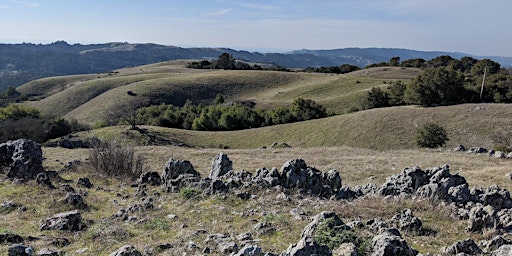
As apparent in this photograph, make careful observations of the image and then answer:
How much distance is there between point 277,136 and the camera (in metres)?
50.4

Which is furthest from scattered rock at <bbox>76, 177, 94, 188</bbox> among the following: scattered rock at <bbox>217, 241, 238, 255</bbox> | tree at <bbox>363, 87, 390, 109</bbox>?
tree at <bbox>363, 87, 390, 109</bbox>

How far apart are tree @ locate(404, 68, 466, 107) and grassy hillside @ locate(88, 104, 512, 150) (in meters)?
3.54

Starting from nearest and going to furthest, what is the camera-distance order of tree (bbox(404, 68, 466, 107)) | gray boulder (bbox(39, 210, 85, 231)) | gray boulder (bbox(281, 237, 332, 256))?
gray boulder (bbox(281, 237, 332, 256)) < gray boulder (bbox(39, 210, 85, 231)) < tree (bbox(404, 68, 466, 107))

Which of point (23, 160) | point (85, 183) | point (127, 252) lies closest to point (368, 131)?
point (85, 183)

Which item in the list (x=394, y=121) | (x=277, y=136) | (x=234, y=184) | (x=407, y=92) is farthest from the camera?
(x=407, y=92)

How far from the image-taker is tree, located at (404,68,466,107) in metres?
53.0

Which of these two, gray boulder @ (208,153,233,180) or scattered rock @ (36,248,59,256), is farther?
gray boulder @ (208,153,233,180)

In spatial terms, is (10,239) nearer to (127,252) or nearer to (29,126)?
(127,252)

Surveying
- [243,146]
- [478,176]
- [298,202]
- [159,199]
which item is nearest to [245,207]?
[298,202]

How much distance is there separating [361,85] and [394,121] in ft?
130

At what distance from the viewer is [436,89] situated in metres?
53.3

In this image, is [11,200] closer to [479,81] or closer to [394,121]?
[394,121]

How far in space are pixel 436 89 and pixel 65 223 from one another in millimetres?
55196

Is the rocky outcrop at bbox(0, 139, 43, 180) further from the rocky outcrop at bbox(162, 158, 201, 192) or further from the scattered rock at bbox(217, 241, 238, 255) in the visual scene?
the scattered rock at bbox(217, 241, 238, 255)
